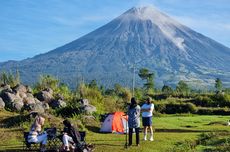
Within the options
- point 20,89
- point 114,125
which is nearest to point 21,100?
point 20,89

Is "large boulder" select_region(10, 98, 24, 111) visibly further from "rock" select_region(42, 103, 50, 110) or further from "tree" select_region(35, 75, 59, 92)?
"tree" select_region(35, 75, 59, 92)

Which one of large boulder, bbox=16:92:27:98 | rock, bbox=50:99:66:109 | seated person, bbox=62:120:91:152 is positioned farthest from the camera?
large boulder, bbox=16:92:27:98

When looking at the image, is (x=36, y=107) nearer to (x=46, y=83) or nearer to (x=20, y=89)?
(x=20, y=89)

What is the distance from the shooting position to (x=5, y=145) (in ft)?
66.2

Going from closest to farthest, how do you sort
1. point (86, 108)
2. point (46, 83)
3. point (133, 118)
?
1. point (133, 118)
2. point (86, 108)
3. point (46, 83)

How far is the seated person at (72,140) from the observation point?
17062mm

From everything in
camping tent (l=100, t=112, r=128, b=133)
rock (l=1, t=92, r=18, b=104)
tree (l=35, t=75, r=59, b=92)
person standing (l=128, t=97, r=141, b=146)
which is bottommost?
camping tent (l=100, t=112, r=128, b=133)

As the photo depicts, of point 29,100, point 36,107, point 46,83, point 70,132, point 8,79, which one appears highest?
point 8,79

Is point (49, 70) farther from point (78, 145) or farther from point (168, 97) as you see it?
point (78, 145)

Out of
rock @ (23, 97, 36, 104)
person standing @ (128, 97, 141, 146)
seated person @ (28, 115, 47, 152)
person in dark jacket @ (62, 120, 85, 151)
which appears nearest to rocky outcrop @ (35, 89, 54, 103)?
rock @ (23, 97, 36, 104)

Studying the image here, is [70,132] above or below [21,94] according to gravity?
below

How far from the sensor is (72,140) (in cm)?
1734

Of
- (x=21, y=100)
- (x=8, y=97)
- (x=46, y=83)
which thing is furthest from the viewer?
(x=46, y=83)

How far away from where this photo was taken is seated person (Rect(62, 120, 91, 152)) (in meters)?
17.1
